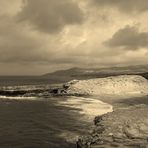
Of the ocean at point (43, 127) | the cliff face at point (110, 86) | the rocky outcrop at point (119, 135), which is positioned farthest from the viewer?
the cliff face at point (110, 86)

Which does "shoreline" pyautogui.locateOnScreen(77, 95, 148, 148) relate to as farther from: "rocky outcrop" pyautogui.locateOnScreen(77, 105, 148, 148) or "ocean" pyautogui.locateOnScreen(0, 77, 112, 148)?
"ocean" pyautogui.locateOnScreen(0, 77, 112, 148)

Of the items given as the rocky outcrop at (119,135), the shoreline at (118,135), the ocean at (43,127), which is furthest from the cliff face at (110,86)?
the shoreline at (118,135)

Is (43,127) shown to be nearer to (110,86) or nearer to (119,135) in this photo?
(119,135)

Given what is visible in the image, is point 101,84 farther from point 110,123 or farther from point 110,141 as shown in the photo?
point 110,141

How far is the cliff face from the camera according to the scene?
268ft

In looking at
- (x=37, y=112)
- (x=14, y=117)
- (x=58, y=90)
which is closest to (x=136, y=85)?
(x=58, y=90)

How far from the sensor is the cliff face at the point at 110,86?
8175 centimetres

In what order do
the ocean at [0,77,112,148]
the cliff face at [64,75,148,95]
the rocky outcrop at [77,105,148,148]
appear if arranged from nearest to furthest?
the rocky outcrop at [77,105,148,148] → the ocean at [0,77,112,148] → the cliff face at [64,75,148,95]

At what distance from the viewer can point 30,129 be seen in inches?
1401

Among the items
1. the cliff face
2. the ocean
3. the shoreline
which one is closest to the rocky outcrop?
the shoreline

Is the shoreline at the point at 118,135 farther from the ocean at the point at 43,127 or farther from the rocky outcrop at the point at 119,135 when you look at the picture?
the ocean at the point at 43,127

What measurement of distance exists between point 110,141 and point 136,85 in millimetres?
62725

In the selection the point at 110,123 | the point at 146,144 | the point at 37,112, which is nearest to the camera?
the point at 146,144

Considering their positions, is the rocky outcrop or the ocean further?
the ocean
